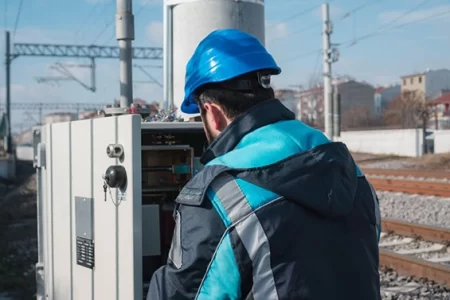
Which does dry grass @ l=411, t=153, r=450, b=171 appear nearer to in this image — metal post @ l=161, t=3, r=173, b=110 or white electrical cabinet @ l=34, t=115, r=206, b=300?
metal post @ l=161, t=3, r=173, b=110

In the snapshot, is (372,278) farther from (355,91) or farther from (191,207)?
(355,91)

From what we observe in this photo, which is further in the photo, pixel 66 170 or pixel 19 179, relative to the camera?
pixel 19 179

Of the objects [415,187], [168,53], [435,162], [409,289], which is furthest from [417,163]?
[168,53]

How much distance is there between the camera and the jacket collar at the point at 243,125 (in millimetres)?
1881

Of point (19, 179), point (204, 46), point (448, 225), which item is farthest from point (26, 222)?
A: point (19, 179)

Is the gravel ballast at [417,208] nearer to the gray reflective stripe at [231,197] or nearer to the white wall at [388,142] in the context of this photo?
the gray reflective stripe at [231,197]

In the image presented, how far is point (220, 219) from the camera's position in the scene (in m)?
1.71

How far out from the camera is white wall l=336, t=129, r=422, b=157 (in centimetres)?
3262

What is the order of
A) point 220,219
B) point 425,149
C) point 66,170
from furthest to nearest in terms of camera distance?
point 425,149
point 66,170
point 220,219

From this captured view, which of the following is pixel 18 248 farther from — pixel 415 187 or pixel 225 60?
pixel 225 60

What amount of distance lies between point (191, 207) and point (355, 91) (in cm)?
9530

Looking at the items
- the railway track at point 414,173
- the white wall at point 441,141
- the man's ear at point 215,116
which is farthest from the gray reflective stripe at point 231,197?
the white wall at point 441,141

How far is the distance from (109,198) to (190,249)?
70.8 inches

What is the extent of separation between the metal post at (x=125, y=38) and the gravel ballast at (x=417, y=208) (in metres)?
6.71
